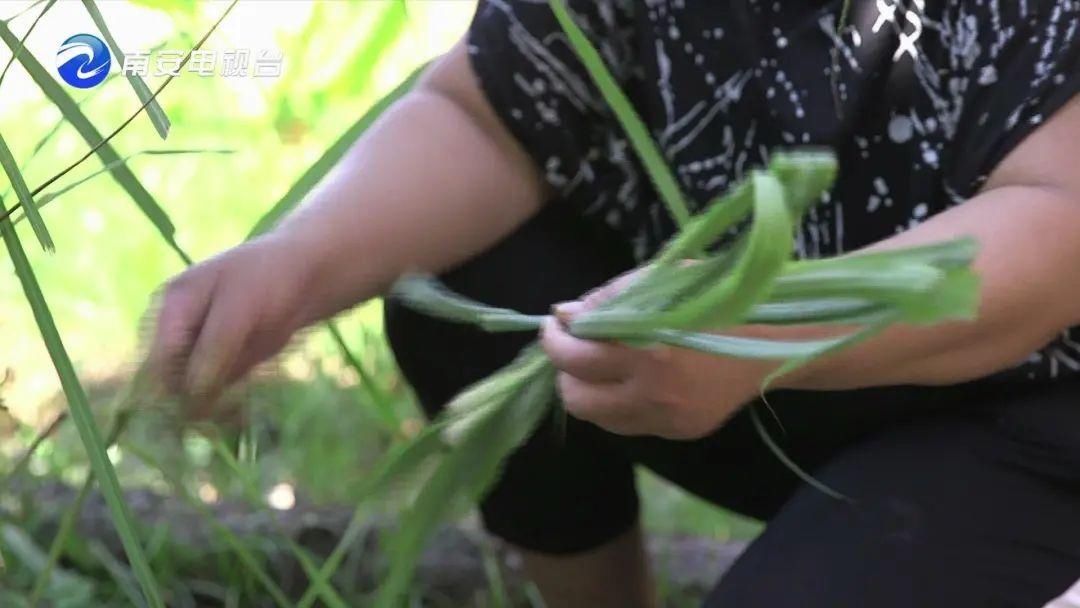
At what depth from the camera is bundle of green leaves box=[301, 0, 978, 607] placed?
0.33 metres

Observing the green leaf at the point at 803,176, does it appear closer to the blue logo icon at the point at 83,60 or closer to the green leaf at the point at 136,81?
the green leaf at the point at 136,81

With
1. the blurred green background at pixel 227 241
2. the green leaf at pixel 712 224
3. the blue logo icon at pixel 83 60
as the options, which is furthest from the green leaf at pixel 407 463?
the blurred green background at pixel 227 241

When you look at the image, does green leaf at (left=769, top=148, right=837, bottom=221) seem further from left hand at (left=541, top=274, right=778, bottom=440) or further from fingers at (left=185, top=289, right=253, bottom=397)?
fingers at (left=185, top=289, right=253, bottom=397)

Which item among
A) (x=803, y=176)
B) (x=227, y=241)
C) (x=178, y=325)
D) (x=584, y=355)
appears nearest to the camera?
(x=803, y=176)

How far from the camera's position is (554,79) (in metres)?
0.70

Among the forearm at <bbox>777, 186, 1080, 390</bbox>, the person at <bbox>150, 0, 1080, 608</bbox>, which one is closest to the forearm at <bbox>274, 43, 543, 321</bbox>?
the person at <bbox>150, 0, 1080, 608</bbox>

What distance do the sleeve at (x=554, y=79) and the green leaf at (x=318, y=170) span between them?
10cm

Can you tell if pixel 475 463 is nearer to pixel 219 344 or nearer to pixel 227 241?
pixel 219 344

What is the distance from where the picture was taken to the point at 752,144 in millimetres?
671

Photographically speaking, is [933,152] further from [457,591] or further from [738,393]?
[457,591]

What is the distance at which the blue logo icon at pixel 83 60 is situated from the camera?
1.89 feet

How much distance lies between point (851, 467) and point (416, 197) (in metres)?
0.25

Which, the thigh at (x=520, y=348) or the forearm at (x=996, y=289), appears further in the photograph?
the thigh at (x=520, y=348)

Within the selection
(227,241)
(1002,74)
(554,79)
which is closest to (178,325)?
(554,79)
